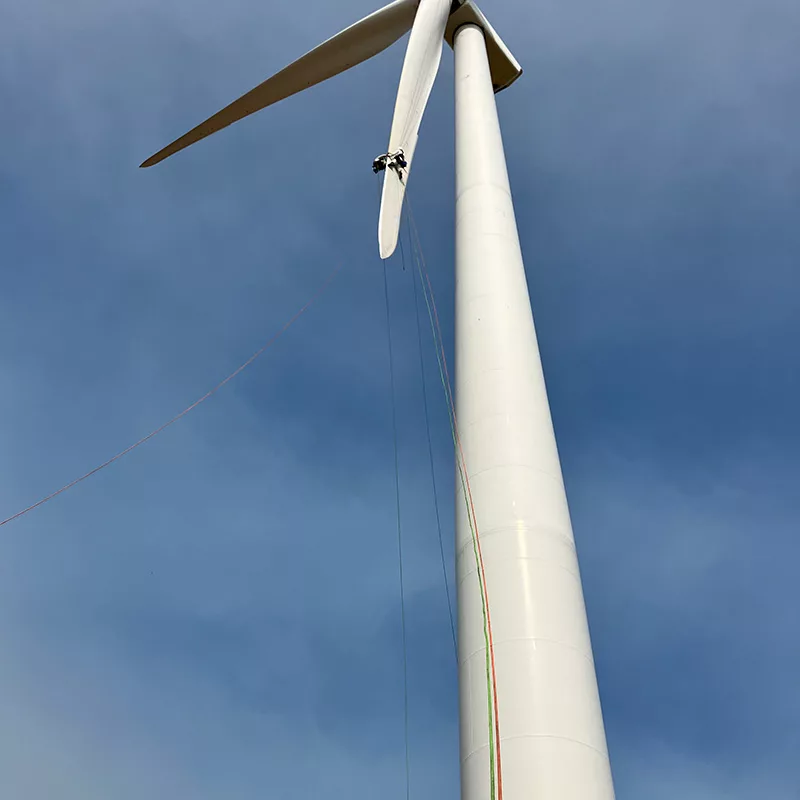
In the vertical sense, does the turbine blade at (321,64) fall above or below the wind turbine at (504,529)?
above

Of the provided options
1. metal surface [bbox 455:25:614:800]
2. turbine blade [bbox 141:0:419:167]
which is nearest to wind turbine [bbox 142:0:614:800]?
metal surface [bbox 455:25:614:800]

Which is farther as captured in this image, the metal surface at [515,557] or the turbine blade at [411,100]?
the turbine blade at [411,100]

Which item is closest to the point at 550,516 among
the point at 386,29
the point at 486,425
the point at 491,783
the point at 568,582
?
the point at 568,582

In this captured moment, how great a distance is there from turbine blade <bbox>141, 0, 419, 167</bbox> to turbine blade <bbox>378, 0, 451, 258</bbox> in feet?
3.76

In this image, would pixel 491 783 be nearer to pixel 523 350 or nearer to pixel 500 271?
pixel 523 350

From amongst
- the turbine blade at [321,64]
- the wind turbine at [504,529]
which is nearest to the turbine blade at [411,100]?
the wind turbine at [504,529]

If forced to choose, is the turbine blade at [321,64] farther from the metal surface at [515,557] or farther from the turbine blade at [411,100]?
the metal surface at [515,557]

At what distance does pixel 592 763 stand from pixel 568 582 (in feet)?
6.05

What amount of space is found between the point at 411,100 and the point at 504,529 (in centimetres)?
840

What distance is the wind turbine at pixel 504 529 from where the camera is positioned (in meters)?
7.02

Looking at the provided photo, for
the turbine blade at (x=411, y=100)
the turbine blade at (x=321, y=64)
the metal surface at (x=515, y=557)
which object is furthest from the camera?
the turbine blade at (x=321, y=64)

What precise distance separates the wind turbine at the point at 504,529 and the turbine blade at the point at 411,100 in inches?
1.3

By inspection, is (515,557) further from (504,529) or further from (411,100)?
(411,100)

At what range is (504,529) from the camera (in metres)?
8.54
